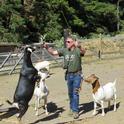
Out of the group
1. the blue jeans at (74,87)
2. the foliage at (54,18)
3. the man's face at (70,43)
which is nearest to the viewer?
the man's face at (70,43)

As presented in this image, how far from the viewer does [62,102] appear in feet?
49.3

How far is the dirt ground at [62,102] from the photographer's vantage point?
1252 cm

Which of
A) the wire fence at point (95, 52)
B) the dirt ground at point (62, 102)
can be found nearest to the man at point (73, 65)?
the dirt ground at point (62, 102)

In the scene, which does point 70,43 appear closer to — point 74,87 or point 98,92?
point 74,87

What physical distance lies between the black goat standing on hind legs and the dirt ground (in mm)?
881

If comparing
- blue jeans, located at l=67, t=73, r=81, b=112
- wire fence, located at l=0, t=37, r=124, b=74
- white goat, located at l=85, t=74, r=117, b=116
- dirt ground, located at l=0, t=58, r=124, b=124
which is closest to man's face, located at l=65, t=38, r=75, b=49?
A: blue jeans, located at l=67, t=73, r=81, b=112

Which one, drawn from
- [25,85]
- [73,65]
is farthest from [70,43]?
[25,85]

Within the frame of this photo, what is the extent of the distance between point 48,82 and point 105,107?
6.15m

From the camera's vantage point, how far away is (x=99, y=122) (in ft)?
40.1

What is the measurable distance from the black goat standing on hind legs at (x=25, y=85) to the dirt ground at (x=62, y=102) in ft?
2.89

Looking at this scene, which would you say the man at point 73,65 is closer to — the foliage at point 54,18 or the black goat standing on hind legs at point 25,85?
the black goat standing on hind legs at point 25,85

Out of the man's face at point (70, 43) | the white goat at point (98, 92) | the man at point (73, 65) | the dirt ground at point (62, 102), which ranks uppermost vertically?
the man's face at point (70, 43)

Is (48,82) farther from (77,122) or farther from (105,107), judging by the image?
(77,122)

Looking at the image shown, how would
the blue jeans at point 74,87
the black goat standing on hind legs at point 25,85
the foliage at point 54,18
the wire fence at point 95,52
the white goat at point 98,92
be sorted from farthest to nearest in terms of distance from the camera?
the foliage at point 54,18
the wire fence at point 95,52
the white goat at point 98,92
the blue jeans at point 74,87
the black goat standing on hind legs at point 25,85
